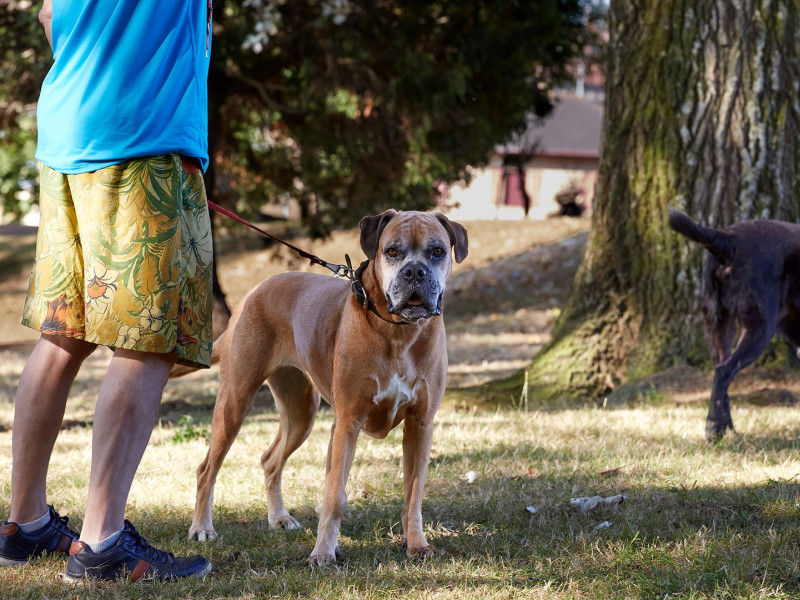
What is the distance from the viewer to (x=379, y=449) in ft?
17.4

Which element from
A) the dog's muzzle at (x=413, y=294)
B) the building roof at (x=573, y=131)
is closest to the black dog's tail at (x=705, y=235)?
the dog's muzzle at (x=413, y=294)

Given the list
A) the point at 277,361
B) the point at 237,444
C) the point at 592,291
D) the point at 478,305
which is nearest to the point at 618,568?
the point at 277,361

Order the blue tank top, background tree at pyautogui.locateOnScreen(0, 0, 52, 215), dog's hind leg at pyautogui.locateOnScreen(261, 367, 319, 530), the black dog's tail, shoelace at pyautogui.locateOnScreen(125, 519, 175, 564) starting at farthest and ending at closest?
1. background tree at pyautogui.locateOnScreen(0, 0, 52, 215)
2. the black dog's tail
3. dog's hind leg at pyautogui.locateOnScreen(261, 367, 319, 530)
4. shoelace at pyautogui.locateOnScreen(125, 519, 175, 564)
5. the blue tank top

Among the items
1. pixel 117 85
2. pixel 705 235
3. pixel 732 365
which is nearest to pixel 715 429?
pixel 732 365

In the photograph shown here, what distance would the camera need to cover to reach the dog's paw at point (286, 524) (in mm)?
3971

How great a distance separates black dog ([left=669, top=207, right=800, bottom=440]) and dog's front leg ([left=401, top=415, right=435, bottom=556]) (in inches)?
85.0

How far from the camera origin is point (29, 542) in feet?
11.1

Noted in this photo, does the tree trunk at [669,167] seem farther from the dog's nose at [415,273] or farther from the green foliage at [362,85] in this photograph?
the dog's nose at [415,273]

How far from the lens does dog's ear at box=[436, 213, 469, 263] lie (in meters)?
3.76

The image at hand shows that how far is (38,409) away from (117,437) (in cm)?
40

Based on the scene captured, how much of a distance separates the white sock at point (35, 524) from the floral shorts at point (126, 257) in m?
0.74

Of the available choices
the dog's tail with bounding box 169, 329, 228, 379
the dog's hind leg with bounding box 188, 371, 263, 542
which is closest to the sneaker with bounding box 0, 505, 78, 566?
the dog's hind leg with bounding box 188, 371, 263, 542

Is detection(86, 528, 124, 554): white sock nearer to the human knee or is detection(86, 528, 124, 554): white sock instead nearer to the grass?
the grass

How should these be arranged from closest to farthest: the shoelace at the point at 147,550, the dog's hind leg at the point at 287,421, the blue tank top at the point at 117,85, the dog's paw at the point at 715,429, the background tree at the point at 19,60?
the blue tank top at the point at 117,85 < the shoelace at the point at 147,550 < the dog's hind leg at the point at 287,421 < the dog's paw at the point at 715,429 < the background tree at the point at 19,60
